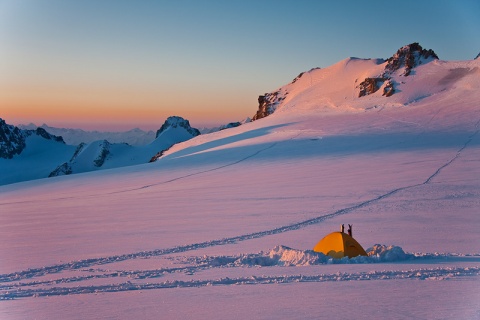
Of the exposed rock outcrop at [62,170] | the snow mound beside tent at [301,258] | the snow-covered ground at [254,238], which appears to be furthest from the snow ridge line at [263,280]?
the exposed rock outcrop at [62,170]

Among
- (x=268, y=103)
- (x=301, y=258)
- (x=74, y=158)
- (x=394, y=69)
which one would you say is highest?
(x=394, y=69)

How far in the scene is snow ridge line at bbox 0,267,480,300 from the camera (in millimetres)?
A: 9898

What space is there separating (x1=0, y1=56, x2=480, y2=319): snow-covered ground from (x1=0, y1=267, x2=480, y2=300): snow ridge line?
0.04 m

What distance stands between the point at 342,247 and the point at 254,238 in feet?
12.3

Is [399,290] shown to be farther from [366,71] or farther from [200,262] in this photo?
[366,71]

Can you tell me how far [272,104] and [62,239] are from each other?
76.4 metres

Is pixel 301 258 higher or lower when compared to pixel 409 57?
lower

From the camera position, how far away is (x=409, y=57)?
76.1 meters

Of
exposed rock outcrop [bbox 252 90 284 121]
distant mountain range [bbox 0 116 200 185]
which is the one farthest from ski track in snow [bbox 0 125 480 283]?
distant mountain range [bbox 0 116 200 185]

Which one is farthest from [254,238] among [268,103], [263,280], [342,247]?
[268,103]

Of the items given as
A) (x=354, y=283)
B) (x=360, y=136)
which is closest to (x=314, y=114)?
(x=360, y=136)

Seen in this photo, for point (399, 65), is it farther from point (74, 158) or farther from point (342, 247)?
point (74, 158)

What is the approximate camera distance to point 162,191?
30406mm

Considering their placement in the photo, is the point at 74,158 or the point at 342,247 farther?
the point at 74,158
